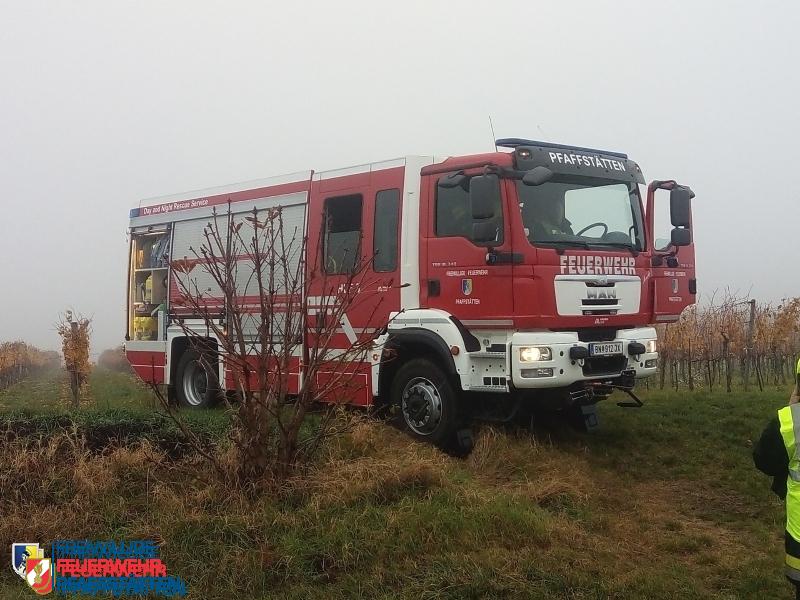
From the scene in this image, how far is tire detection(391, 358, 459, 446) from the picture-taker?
24.6ft

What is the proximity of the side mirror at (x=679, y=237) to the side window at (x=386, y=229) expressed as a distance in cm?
320

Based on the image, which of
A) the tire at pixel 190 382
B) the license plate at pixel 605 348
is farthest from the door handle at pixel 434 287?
the tire at pixel 190 382

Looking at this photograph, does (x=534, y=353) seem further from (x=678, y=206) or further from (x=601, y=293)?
(x=678, y=206)

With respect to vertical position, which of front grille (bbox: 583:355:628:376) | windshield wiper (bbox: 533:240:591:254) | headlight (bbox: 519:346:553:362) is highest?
windshield wiper (bbox: 533:240:591:254)

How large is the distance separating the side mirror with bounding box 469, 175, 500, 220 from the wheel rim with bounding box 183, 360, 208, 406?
18.1 ft

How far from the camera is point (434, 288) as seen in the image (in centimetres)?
774

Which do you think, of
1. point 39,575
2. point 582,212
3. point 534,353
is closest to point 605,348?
point 534,353

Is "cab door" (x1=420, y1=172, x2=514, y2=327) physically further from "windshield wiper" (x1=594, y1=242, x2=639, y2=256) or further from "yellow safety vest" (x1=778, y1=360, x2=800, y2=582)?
"yellow safety vest" (x1=778, y1=360, x2=800, y2=582)

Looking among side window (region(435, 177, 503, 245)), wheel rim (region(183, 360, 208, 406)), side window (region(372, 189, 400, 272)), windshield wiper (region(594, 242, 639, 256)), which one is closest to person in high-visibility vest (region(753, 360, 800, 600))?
side window (region(435, 177, 503, 245))

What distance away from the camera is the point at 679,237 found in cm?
848

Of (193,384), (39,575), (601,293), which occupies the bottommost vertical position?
(39,575)

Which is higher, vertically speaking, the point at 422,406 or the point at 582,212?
the point at 582,212

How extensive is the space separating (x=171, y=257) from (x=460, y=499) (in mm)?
7342

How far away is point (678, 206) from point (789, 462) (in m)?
5.28
